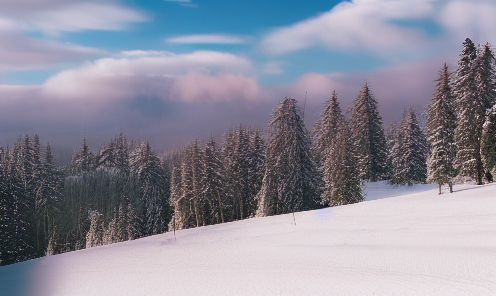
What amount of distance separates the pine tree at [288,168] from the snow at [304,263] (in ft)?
56.5

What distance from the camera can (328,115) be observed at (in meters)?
49.3

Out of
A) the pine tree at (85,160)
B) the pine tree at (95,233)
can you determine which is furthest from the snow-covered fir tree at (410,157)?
the pine tree at (85,160)

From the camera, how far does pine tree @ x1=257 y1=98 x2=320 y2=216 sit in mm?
33188

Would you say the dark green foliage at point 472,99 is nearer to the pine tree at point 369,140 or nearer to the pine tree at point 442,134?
the pine tree at point 442,134

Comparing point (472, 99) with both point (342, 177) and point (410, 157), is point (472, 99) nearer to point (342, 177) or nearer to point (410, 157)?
point (342, 177)

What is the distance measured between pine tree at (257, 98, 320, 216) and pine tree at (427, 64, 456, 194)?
10795 mm

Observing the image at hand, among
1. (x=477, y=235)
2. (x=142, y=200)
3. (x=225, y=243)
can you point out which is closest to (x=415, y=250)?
(x=477, y=235)

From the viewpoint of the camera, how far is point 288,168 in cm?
3375

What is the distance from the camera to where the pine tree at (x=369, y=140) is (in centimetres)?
4569

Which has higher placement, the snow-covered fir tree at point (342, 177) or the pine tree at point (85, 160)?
the pine tree at point (85, 160)

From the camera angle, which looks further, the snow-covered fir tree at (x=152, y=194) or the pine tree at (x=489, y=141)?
the snow-covered fir tree at (x=152, y=194)

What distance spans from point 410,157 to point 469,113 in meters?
14.7

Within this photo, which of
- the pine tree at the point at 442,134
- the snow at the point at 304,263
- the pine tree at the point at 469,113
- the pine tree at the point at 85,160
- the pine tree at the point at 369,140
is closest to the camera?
the snow at the point at 304,263

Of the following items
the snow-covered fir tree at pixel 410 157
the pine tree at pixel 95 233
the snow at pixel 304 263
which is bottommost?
the pine tree at pixel 95 233
